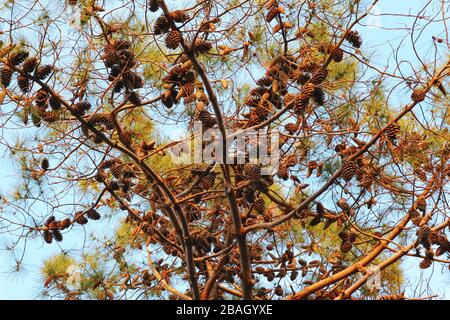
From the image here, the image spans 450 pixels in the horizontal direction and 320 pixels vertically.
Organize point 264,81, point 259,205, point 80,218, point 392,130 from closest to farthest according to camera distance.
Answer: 1. point 392,130
2. point 264,81
3. point 259,205
4. point 80,218

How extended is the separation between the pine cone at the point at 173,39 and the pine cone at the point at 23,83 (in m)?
0.56

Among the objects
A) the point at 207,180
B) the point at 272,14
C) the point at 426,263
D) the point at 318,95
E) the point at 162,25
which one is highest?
the point at 272,14

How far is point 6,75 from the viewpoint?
2.94 m

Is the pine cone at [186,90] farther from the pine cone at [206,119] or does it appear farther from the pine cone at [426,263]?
the pine cone at [426,263]

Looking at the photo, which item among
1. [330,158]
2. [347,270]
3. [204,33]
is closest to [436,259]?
[347,270]

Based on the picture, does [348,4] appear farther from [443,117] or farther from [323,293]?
[323,293]

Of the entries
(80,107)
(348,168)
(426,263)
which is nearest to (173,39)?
(80,107)

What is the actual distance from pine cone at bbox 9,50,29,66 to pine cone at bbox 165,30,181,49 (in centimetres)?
54

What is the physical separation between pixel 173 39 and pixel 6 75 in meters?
0.64

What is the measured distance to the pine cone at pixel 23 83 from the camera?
2.98 metres

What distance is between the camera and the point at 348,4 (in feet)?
11.0

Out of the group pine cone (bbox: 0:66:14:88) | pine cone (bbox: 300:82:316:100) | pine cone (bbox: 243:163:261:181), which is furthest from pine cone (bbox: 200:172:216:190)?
pine cone (bbox: 0:66:14:88)

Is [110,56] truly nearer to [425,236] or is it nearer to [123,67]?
[123,67]

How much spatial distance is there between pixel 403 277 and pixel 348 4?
1546 millimetres
